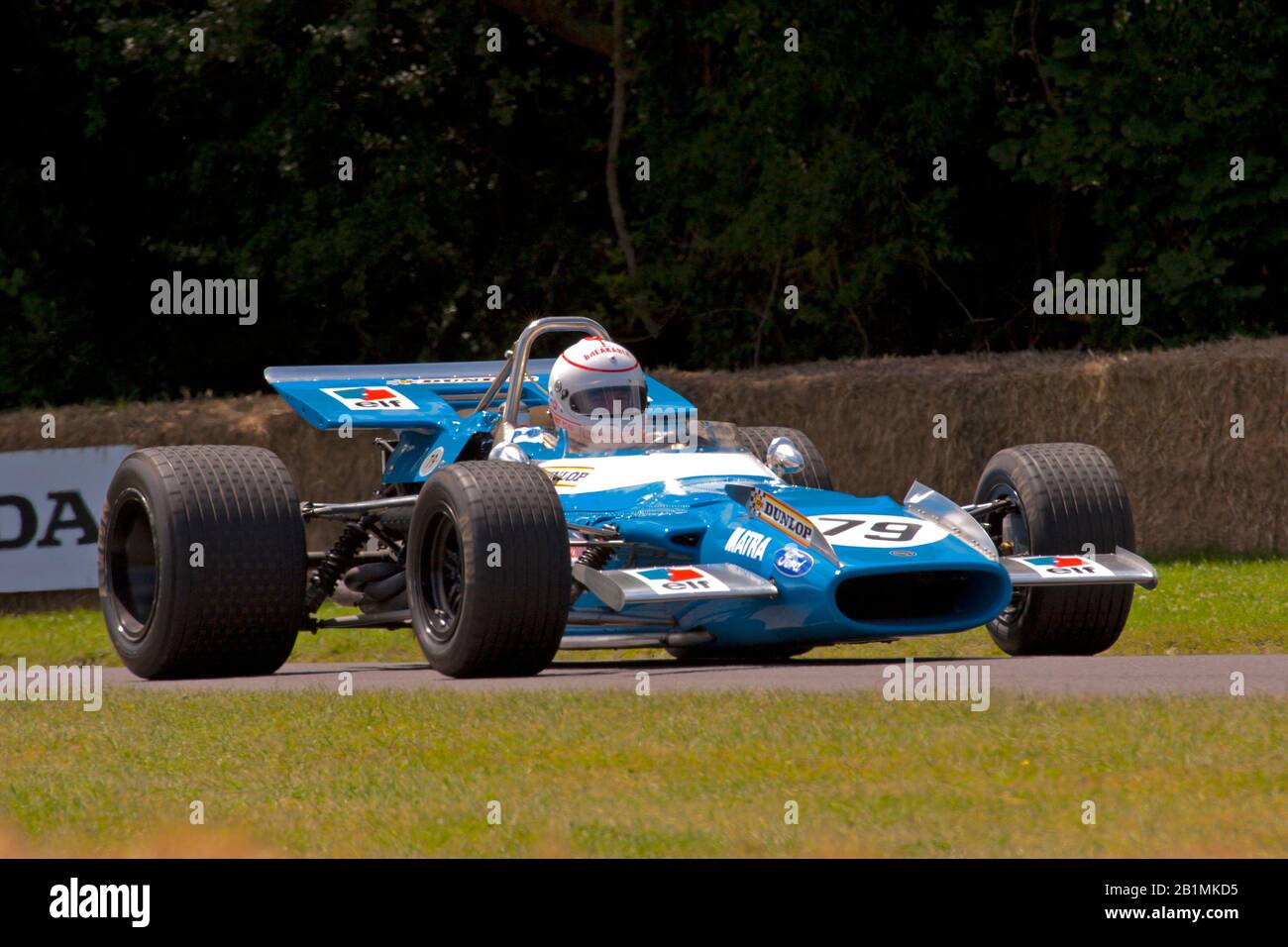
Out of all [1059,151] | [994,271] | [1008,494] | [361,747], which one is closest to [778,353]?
[994,271]

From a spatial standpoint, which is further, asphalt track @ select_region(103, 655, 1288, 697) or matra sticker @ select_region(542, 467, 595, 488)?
matra sticker @ select_region(542, 467, 595, 488)

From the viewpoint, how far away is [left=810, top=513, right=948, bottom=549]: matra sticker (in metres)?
10.7

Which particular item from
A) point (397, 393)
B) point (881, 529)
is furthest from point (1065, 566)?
point (397, 393)

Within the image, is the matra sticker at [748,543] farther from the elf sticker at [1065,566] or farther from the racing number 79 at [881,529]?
the elf sticker at [1065,566]

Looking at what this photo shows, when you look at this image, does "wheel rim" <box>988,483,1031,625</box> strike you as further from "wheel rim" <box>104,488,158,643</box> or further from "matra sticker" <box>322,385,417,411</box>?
"wheel rim" <box>104,488,158,643</box>

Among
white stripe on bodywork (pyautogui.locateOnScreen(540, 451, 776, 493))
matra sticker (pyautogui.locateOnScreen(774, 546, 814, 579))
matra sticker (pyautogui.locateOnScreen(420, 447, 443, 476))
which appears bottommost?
matra sticker (pyautogui.locateOnScreen(774, 546, 814, 579))

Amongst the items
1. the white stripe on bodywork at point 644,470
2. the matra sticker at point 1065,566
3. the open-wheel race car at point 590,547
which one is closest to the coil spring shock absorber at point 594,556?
the open-wheel race car at point 590,547

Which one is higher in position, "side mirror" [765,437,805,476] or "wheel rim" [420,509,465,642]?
"side mirror" [765,437,805,476]

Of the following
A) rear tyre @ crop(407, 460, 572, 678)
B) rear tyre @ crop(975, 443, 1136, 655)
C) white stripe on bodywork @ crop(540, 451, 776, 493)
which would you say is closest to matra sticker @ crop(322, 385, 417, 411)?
white stripe on bodywork @ crop(540, 451, 776, 493)

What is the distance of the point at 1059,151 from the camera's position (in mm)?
22891

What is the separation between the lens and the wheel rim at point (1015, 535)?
12.3 meters

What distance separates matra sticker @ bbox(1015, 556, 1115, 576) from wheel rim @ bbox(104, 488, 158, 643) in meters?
4.69

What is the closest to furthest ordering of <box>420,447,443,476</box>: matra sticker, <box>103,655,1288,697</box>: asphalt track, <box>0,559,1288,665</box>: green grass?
<box>103,655,1288,697</box>: asphalt track, <box>420,447,443,476</box>: matra sticker, <box>0,559,1288,665</box>: green grass

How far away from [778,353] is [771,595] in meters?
15.6
